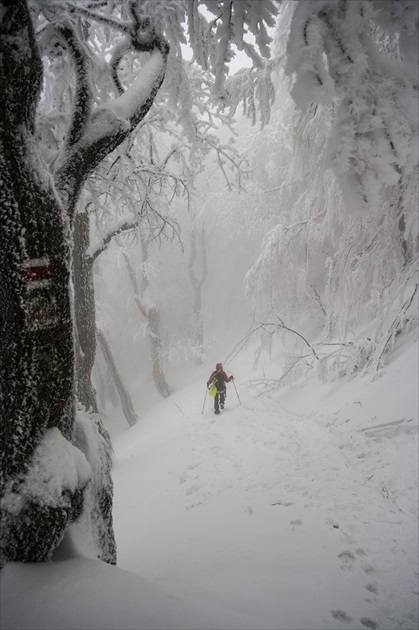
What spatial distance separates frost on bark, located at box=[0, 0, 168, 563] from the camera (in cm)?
171

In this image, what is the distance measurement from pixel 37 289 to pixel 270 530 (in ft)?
11.5

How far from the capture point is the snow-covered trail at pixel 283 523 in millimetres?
2447

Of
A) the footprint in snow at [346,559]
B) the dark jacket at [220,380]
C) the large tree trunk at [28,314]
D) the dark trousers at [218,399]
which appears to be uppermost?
the dark jacket at [220,380]

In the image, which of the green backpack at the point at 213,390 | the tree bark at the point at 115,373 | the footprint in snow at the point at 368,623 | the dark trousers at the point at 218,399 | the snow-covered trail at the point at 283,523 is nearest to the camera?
the footprint in snow at the point at 368,623

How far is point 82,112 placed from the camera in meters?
2.07

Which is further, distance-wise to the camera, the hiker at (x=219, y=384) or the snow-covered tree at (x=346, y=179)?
the hiker at (x=219, y=384)

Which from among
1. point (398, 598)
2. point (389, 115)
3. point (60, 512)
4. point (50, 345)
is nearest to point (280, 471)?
point (398, 598)

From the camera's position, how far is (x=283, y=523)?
12.0 ft

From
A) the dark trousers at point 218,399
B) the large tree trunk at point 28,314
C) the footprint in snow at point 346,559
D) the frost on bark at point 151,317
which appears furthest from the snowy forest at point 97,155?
the frost on bark at point 151,317

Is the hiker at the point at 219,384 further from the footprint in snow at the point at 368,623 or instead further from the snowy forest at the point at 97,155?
the footprint in snow at the point at 368,623

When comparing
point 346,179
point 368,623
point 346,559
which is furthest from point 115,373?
point 346,179

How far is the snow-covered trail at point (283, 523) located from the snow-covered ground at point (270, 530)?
2 centimetres

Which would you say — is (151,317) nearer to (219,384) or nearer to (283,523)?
(219,384)

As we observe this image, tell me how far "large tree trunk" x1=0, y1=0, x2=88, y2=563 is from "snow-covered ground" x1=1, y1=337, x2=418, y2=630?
0.29 meters
